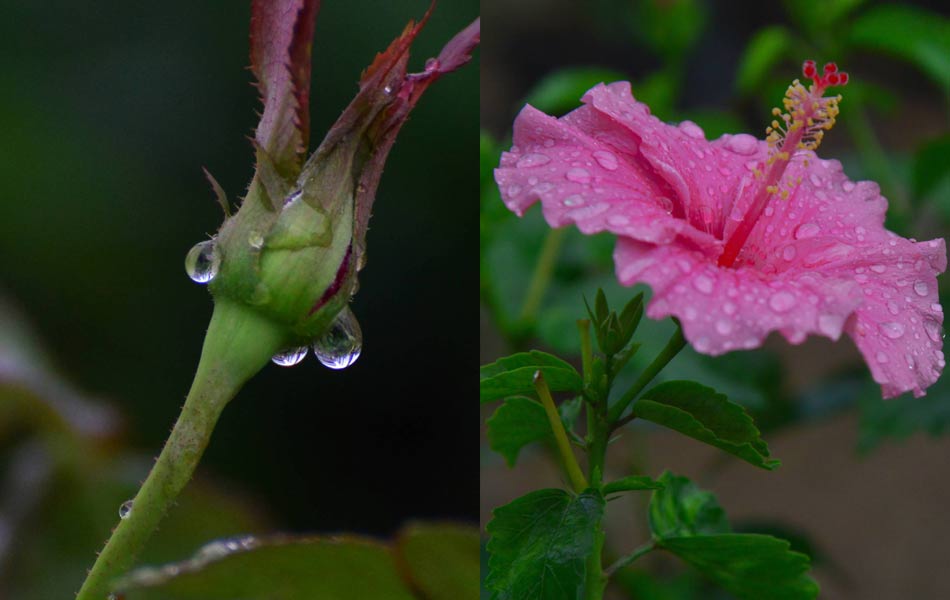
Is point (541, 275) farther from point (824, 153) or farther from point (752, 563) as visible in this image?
point (752, 563)

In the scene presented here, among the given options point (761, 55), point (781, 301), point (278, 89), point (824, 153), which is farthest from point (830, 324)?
point (761, 55)

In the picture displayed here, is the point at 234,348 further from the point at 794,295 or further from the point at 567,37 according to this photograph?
the point at 567,37

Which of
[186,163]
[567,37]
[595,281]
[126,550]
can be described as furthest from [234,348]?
[567,37]

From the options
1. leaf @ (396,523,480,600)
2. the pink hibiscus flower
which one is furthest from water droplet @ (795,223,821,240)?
leaf @ (396,523,480,600)

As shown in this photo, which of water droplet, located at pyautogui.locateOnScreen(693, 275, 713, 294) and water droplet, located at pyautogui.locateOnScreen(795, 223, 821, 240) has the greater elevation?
water droplet, located at pyautogui.locateOnScreen(795, 223, 821, 240)

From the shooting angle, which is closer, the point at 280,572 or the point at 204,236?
the point at 280,572

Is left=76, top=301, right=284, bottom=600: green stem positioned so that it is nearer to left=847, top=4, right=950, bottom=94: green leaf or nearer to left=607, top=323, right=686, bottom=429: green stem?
left=607, top=323, right=686, bottom=429: green stem
